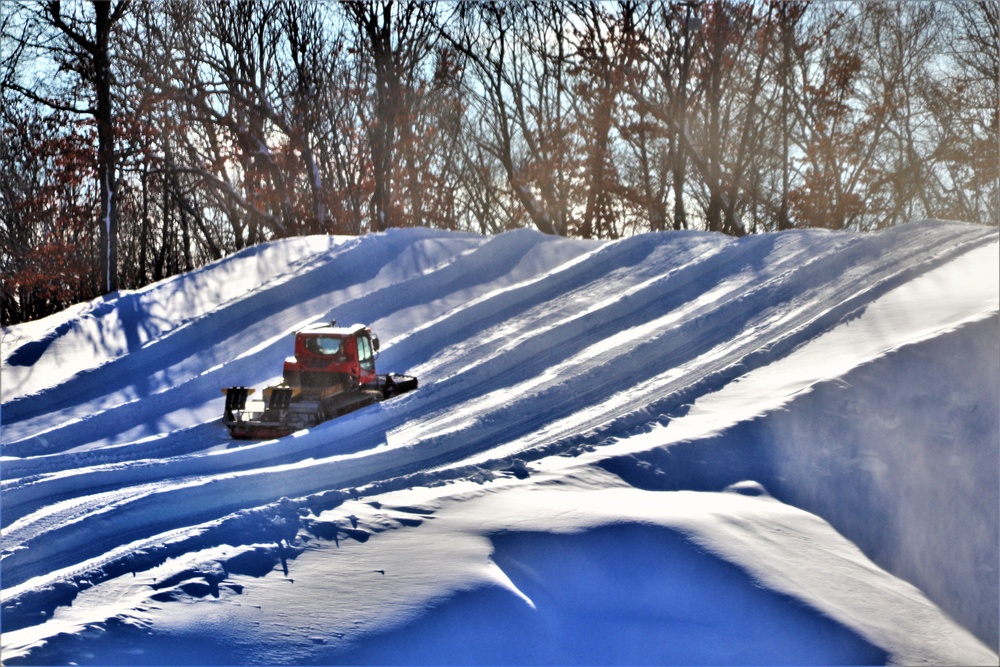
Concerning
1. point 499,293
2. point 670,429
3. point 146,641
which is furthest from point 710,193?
point 146,641

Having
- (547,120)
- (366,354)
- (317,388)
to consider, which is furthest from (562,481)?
(547,120)

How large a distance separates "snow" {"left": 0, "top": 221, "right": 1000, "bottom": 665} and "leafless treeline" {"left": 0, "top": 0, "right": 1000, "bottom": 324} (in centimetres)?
622

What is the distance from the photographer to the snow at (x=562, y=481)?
190 inches

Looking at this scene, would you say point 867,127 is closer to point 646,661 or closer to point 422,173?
point 422,173

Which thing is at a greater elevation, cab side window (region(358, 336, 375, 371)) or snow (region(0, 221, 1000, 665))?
cab side window (region(358, 336, 375, 371))

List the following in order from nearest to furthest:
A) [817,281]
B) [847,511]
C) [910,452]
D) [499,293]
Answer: [847,511] → [910,452] → [817,281] → [499,293]

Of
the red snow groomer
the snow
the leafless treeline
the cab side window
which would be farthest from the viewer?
the leafless treeline

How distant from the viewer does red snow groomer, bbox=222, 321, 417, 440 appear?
830cm

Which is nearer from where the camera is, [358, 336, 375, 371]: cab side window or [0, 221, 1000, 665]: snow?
[0, 221, 1000, 665]: snow

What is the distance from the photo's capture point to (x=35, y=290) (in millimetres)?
18078

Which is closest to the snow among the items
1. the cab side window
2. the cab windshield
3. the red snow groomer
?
the red snow groomer

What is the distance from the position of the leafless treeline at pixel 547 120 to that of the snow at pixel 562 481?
6223 millimetres

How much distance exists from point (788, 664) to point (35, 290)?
17.0 meters

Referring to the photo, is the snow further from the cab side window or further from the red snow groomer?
the cab side window
